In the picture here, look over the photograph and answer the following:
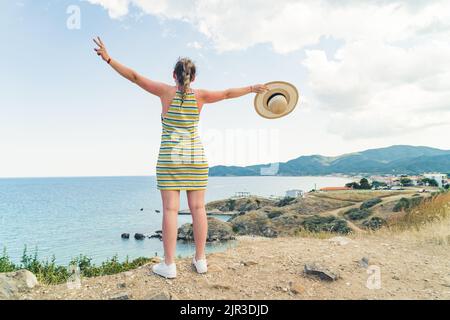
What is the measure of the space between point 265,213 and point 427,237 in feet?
149

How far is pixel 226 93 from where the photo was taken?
185 inches

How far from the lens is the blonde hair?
438 cm

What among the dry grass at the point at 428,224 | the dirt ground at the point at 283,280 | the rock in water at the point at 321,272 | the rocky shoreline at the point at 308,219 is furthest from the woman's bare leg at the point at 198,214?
the rocky shoreline at the point at 308,219

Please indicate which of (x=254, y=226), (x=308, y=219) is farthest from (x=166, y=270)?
(x=254, y=226)

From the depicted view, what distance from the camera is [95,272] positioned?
280 inches

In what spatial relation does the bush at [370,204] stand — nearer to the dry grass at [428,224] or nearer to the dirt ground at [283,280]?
the dry grass at [428,224]

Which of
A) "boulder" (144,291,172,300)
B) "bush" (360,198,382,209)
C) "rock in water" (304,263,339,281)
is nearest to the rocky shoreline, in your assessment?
"bush" (360,198,382,209)

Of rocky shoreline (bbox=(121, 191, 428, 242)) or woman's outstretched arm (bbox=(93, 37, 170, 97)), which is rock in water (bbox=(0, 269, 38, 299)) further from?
rocky shoreline (bbox=(121, 191, 428, 242))

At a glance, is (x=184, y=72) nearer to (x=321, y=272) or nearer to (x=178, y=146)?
(x=178, y=146)

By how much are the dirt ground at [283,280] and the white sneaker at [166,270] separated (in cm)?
6

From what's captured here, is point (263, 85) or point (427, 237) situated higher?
point (263, 85)

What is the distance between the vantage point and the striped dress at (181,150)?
434 centimetres

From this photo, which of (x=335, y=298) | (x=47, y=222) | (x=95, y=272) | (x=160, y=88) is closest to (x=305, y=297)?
(x=335, y=298)
